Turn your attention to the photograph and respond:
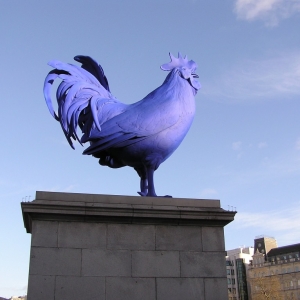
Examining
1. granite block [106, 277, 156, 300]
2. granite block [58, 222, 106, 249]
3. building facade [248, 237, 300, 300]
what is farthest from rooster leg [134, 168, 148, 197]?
building facade [248, 237, 300, 300]

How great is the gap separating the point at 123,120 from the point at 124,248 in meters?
2.95

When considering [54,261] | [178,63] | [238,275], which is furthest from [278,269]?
[54,261]

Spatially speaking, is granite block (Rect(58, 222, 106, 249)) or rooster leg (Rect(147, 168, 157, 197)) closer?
granite block (Rect(58, 222, 106, 249))

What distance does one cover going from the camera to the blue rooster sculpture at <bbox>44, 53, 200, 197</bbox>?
10.5 metres

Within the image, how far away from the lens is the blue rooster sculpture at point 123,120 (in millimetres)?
10516

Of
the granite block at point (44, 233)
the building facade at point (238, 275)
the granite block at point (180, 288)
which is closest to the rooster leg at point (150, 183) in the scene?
the granite block at point (180, 288)

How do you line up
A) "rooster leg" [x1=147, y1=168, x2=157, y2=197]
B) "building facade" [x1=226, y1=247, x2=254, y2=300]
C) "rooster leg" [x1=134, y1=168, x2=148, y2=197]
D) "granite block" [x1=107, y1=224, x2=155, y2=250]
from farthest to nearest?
"building facade" [x1=226, y1=247, x2=254, y2=300] < "rooster leg" [x1=134, y1=168, x2=148, y2=197] < "rooster leg" [x1=147, y1=168, x2=157, y2=197] < "granite block" [x1=107, y1=224, x2=155, y2=250]

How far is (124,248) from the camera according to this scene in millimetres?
9727

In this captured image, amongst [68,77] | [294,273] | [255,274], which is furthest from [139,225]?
[255,274]

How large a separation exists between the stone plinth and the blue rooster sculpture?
969 mm

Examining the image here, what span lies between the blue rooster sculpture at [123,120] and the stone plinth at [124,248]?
3.18 feet

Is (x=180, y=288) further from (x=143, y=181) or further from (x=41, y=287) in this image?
(x=41, y=287)

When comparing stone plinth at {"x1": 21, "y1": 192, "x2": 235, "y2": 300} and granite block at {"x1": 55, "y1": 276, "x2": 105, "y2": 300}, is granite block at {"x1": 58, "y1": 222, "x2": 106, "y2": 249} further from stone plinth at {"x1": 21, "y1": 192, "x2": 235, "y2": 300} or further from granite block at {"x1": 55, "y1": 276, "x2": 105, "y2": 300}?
granite block at {"x1": 55, "y1": 276, "x2": 105, "y2": 300}

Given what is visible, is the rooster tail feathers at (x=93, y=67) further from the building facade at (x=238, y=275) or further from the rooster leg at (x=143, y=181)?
the building facade at (x=238, y=275)
